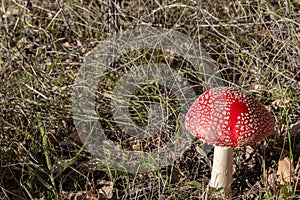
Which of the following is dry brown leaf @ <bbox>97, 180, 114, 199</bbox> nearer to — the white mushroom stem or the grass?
the grass

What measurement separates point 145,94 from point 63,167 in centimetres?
72

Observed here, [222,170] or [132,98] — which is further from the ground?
[132,98]

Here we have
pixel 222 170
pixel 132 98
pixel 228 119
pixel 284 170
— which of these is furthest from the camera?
pixel 132 98

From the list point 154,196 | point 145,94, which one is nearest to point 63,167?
point 154,196

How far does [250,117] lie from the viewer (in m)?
2.04

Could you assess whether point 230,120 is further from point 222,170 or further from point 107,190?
point 107,190

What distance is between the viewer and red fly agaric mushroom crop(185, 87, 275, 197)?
2023mm

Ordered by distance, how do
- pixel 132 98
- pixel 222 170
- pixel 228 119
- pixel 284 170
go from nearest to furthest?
pixel 228 119 < pixel 222 170 < pixel 284 170 < pixel 132 98

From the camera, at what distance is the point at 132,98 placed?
2.95 meters

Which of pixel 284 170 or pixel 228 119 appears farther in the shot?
pixel 284 170

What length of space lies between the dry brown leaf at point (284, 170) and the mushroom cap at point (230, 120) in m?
0.42

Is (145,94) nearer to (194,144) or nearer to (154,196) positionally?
(194,144)

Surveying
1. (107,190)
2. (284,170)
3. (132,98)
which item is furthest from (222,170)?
(132,98)

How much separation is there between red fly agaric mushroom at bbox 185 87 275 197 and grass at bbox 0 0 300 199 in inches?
13.6
